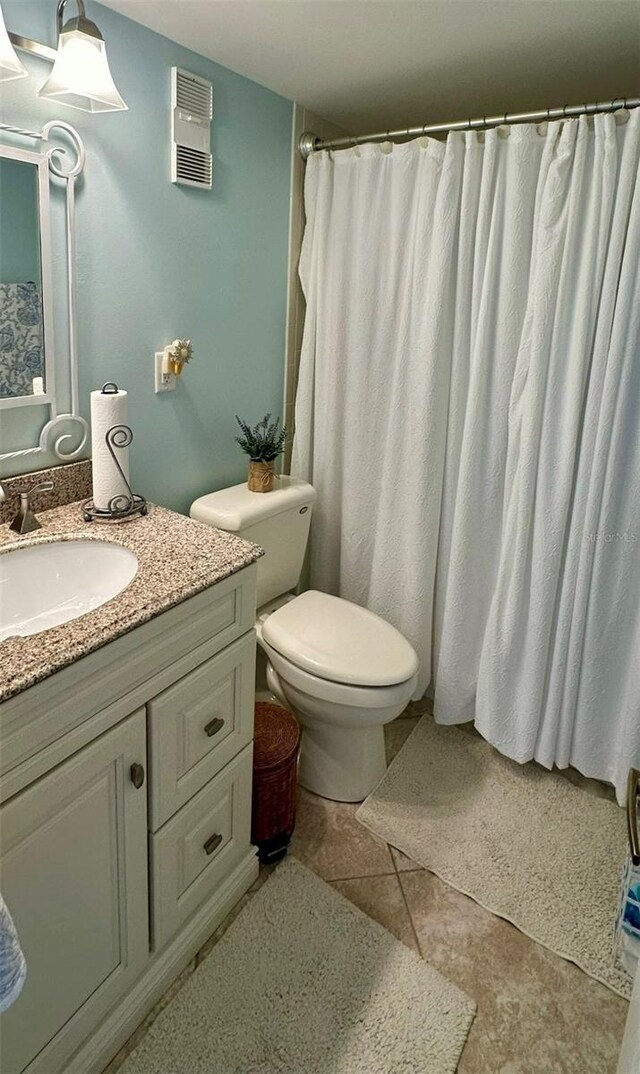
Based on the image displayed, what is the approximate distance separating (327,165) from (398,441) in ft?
2.83

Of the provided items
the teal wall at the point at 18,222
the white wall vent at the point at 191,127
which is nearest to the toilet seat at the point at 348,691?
the teal wall at the point at 18,222

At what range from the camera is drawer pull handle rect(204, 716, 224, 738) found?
4.49ft

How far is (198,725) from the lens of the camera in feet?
4.40

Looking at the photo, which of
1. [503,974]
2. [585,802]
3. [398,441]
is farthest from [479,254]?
[503,974]

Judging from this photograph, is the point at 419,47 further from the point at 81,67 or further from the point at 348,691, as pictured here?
the point at 348,691

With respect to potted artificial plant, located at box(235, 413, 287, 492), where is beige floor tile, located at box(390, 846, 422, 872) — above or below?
below

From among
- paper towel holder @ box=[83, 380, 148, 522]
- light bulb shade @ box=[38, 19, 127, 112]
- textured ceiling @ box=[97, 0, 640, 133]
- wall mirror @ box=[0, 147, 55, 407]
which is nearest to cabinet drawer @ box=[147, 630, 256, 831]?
paper towel holder @ box=[83, 380, 148, 522]

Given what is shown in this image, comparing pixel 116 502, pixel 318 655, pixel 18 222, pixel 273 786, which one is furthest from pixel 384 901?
pixel 18 222

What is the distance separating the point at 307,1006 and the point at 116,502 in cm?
116

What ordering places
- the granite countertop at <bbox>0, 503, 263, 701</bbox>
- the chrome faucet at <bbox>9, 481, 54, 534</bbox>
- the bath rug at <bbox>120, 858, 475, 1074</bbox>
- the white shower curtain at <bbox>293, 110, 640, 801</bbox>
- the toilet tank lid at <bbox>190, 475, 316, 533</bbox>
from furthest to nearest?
the toilet tank lid at <bbox>190, 475, 316, 533</bbox> < the white shower curtain at <bbox>293, 110, 640, 801</bbox> < the chrome faucet at <bbox>9, 481, 54, 534</bbox> < the bath rug at <bbox>120, 858, 475, 1074</bbox> < the granite countertop at <bbox>0, 503, 263, 701</bbox>

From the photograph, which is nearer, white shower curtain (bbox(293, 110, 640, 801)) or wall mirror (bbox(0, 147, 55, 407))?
wall mirror (bbox(0, 147, 55, 407))

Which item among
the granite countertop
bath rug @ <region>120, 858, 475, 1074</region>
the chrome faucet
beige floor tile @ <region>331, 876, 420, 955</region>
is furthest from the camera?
beige floor tile @ <region>331, 876, 420, 955</region>

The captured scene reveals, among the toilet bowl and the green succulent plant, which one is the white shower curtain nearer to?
the green succulent plant

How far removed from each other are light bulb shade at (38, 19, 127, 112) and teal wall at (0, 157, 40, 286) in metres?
0.15
